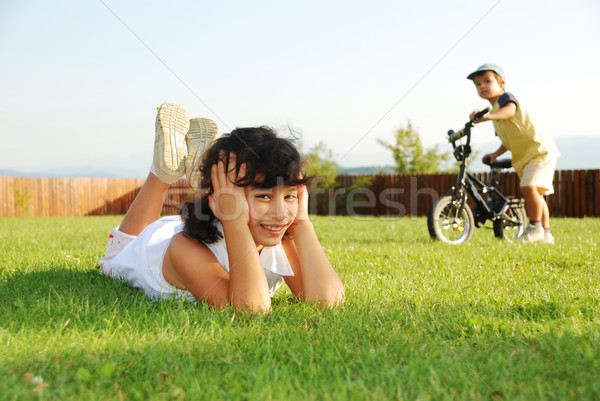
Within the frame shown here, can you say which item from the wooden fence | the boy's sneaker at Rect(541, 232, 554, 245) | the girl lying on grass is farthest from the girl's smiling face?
the wooden fence

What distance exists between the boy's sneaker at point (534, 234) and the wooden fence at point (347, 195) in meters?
12.0

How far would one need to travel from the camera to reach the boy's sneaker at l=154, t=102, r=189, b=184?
362cm

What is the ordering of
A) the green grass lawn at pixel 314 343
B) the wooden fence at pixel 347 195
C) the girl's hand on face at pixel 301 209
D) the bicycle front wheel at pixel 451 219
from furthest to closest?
the wooden fence at pixel 347 195
the bicycle front wheel at pixel 451 219
the girl's hand on face at pixel 301 209
the green grass lawn at pixel 314 343

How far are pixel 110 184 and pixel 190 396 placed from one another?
881 inches

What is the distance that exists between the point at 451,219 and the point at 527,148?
1414 mm

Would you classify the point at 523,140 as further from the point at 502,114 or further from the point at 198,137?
the point at 198,137

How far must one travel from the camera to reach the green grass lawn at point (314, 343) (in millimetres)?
1698

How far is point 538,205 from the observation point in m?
6.43

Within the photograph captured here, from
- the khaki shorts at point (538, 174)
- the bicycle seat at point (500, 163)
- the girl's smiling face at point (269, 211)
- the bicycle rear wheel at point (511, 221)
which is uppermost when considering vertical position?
the bicycle seat at point (500, 163)

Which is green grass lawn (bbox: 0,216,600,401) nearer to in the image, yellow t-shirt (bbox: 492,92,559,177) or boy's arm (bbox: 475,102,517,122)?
boy's arm (bbox: 475,102,517,122)

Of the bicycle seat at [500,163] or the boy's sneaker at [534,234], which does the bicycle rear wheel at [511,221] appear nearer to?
the boy's sneaker at [534,234]

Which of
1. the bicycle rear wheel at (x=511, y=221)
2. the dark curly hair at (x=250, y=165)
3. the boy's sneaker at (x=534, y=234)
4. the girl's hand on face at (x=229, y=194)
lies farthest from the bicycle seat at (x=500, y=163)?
the girl's hand on face at (x=229, y=194)

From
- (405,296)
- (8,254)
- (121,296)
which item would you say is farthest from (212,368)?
(8,254)

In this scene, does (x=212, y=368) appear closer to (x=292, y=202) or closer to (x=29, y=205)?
(x=292, y=202)
